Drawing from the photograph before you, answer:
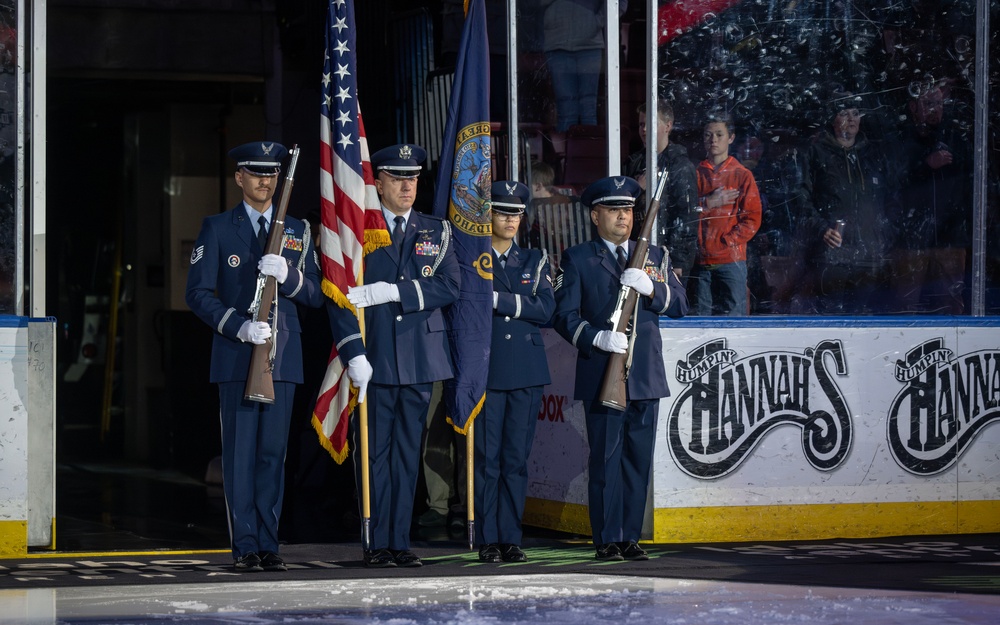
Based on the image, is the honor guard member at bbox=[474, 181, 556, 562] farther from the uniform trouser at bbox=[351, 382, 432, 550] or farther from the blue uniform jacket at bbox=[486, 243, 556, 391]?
the uniform trouser at bbox=[351, 382, 432, 550]

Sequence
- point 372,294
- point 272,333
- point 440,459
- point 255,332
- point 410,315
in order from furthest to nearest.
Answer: point 440,459 → point 410,315 → point 372,294 → point 272,333 → point 255,332

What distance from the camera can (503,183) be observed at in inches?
304

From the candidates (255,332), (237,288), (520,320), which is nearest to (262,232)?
(237,288)

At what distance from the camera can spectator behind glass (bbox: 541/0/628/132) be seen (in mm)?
8672

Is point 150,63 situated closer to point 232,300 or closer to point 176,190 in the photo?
point 176,190

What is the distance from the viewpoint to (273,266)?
688 cm

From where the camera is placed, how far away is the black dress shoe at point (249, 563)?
7031mm

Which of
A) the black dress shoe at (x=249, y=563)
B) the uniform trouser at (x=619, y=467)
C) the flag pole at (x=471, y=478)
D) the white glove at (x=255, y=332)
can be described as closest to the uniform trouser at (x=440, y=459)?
the flag pole at (x=471, y=478)

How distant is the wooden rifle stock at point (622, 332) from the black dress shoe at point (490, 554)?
85 centimetres

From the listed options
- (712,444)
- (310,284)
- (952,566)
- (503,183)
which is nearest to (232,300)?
(310,284)

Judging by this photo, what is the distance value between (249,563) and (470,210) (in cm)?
198

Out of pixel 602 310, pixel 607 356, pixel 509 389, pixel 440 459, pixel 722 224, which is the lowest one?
pixel 440 459

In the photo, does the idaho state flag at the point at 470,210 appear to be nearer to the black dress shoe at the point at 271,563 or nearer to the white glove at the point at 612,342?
the white glove at the point at 612,342

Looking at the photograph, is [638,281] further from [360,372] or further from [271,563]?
[271,563]
